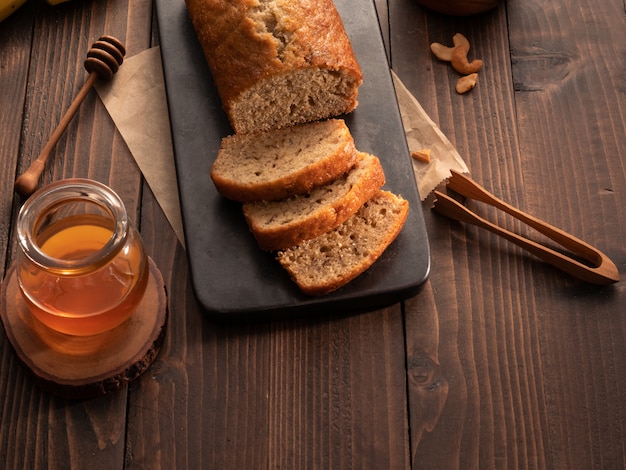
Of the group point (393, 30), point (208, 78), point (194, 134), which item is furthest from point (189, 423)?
point (393, 30)

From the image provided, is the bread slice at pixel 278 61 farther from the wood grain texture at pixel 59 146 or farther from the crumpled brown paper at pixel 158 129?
the wood grain texture at pixel 59 146

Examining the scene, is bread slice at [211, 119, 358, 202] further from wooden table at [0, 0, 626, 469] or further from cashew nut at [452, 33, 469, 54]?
cashew nut at [452, 33, 469, 54]

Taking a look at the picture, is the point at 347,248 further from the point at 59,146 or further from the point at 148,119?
the point at 59,146

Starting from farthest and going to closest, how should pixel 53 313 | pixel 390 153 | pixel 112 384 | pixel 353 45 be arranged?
1. pixel 353 45
2. pixel 390 153
3. pixel 112 384
4. pixel 53 313

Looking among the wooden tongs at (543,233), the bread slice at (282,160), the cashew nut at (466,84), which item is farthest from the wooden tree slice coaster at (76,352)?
the cashew nut at (466,84)

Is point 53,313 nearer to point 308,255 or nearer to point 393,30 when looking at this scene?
point 308,255
